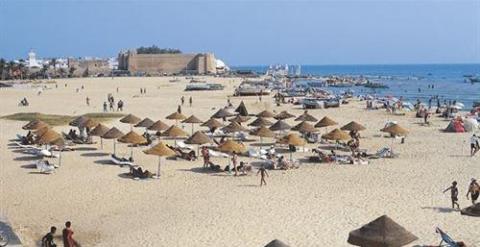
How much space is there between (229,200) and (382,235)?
7.38 m

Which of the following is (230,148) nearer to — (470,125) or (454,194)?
(454,194)

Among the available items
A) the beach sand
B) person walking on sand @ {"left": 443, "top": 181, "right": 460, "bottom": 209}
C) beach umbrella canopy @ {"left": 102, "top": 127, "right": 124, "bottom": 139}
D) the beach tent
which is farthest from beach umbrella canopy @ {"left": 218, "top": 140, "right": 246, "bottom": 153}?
the beach tent

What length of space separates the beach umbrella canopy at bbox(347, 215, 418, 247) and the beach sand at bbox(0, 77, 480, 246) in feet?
9.23

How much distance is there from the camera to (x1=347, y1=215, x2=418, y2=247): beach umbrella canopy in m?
9.91

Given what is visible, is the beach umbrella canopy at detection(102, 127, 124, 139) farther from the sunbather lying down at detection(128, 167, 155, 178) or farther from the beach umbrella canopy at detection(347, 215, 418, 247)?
the beach umbrella canopy at detection(347, 215, 418, 247)

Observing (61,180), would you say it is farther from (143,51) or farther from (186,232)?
(143,51)

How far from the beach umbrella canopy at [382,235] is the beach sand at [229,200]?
281cm

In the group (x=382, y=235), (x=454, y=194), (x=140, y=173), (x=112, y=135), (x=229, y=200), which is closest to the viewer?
(x=382, y=235)

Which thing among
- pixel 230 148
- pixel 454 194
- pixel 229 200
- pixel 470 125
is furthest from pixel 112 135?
pixel 470 125

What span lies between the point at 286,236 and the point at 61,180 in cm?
897

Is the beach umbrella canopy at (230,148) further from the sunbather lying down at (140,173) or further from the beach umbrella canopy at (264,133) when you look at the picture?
the beach umbrella canopy at (264,133)

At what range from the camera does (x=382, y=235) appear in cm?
998

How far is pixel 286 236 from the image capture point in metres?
13.5

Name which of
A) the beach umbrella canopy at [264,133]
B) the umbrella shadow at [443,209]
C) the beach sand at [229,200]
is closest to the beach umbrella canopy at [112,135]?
the beach sand at [229,200]
